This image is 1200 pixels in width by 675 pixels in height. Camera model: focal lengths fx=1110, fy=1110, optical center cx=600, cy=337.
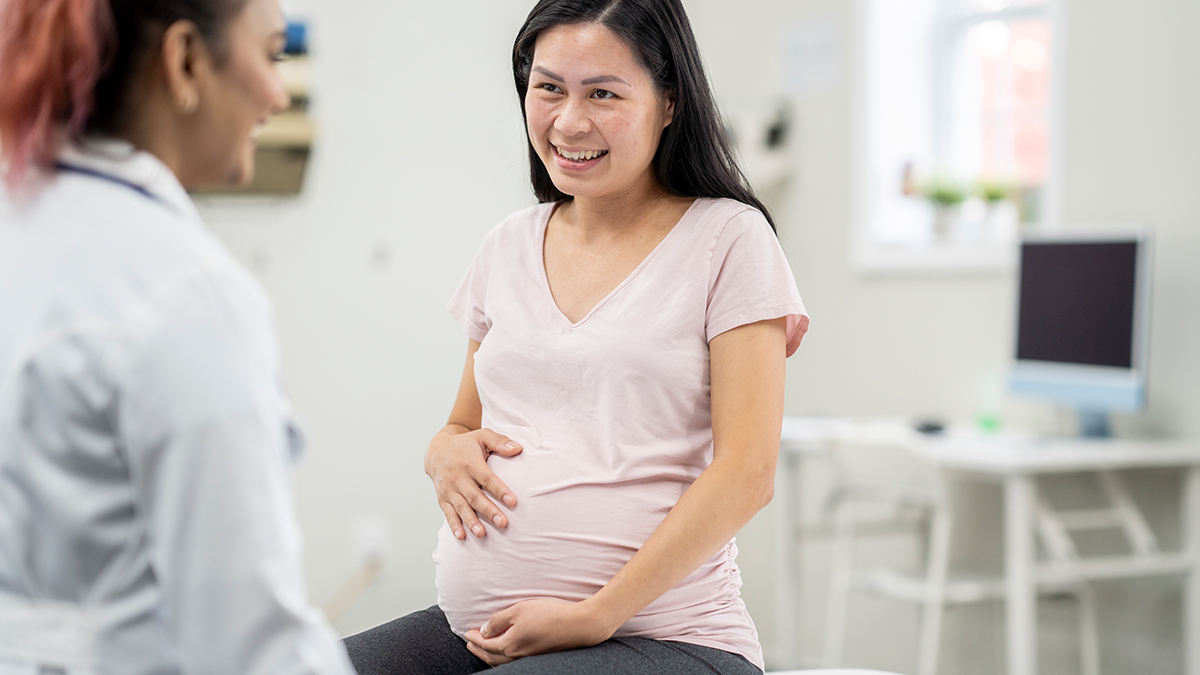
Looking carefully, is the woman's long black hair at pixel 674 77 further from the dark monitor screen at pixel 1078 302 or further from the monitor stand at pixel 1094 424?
the monitor stand at pixel 1094 424

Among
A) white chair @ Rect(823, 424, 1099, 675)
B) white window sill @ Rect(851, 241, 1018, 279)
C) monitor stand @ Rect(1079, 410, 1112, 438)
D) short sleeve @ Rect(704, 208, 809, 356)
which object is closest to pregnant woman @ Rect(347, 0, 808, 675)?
short sleeve @ Rect(704, 208, 809, 356)

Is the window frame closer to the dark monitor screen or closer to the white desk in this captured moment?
the dark monitor screen

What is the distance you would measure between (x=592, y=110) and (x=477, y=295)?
11.1 inches

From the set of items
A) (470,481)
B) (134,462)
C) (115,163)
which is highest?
(115,163)

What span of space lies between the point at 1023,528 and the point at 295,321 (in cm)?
226

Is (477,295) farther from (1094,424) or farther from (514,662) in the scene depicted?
(1094,424)

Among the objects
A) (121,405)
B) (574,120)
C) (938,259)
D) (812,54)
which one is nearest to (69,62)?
(121,405)

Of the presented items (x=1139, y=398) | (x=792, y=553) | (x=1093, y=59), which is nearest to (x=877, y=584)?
(x=792, y=553)

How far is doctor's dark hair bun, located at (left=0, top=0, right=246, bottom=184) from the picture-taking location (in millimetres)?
724

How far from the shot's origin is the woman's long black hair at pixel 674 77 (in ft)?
3.82

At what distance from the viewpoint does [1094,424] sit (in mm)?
2840

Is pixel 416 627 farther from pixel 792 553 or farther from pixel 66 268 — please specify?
pixel 792 553

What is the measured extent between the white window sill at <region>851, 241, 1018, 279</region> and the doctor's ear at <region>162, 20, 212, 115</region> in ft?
8.65

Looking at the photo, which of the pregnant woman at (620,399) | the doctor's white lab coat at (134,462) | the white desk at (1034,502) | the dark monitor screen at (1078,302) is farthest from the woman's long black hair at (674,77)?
the dark monitor screen at (1078,302)
